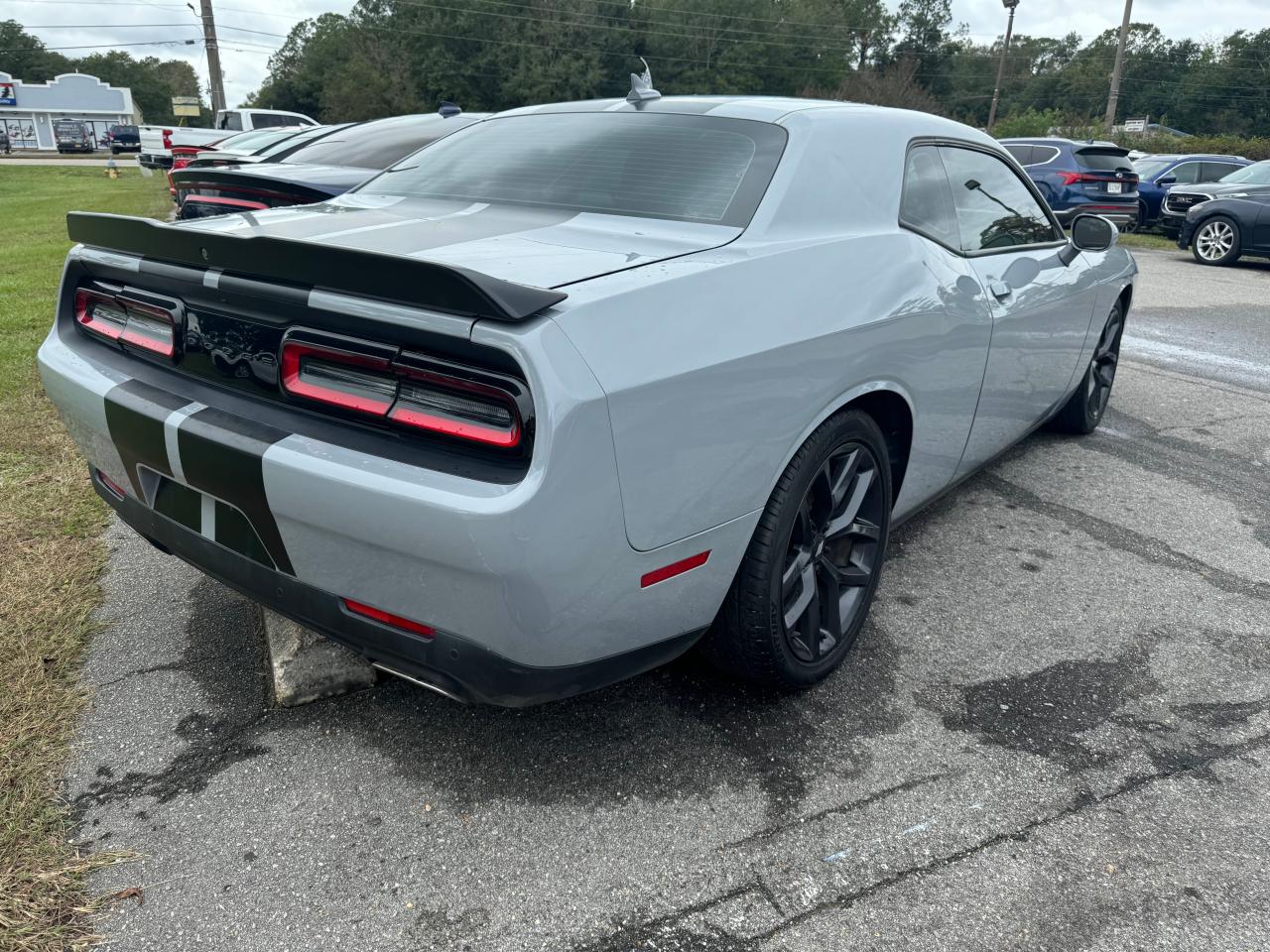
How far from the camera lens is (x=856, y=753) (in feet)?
7.55

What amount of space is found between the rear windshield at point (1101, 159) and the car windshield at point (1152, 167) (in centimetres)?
313

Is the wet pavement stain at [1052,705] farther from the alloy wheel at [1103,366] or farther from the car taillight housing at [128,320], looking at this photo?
the alloy wheel at [1103,366]

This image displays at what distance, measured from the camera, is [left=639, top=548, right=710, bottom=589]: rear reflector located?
184cm

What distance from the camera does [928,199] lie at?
9.67 ft

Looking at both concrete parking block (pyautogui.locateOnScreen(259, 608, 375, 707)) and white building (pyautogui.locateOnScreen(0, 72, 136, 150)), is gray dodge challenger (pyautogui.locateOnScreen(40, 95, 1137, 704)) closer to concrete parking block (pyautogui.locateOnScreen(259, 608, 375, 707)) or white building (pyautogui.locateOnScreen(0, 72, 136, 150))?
concrete parking block (pyautogui.locateOnScreen(259, 608, 375, 707))

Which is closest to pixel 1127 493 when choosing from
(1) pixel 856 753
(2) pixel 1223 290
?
(1) pixel 856 753

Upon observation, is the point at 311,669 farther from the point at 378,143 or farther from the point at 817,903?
the point at 378,143

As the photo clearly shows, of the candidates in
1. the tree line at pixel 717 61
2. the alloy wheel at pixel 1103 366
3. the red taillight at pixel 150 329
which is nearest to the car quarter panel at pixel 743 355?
the red taillight at pixel 150 329

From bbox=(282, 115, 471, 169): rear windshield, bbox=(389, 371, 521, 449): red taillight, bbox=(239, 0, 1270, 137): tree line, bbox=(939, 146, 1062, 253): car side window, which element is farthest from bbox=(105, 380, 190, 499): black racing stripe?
bbox=(239, 0, 1270, 137): tree line

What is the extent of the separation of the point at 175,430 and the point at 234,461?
0.22m

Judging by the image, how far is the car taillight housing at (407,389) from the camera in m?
1.66

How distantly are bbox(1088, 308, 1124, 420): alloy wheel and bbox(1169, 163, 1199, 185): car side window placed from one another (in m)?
14.1

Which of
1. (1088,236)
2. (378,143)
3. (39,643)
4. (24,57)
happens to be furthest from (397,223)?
(24,57)

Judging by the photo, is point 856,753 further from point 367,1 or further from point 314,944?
point 367,1
